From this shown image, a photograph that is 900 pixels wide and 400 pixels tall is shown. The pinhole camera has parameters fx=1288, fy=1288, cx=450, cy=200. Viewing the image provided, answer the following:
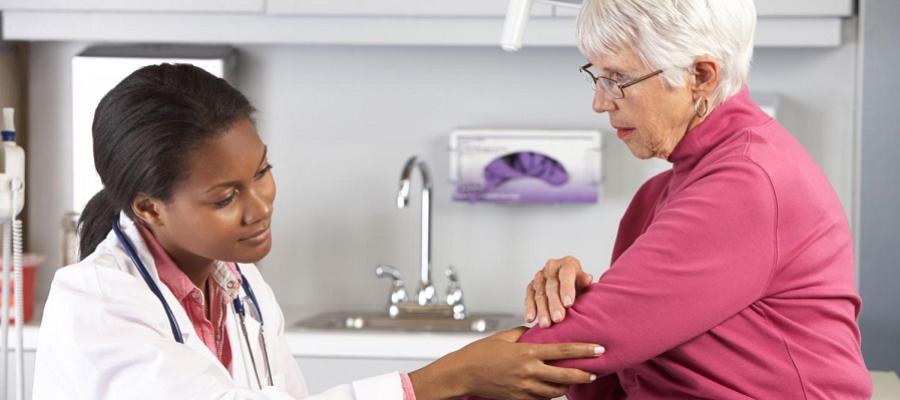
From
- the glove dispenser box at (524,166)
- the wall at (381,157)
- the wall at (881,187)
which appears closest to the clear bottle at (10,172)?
the wall at (381,157)

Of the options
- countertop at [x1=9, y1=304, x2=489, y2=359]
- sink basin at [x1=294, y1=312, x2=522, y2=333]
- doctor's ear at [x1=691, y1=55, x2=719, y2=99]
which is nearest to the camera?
doctor's ear at [x1=691, y1=55, x2=719, y2=99]

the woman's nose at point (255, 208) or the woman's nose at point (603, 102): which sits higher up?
the woman's nose at point (603, 102)

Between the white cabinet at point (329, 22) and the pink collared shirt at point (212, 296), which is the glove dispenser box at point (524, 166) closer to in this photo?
the white cabinet at point (329, 22)

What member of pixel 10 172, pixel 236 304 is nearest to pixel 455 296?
pixel 10 172

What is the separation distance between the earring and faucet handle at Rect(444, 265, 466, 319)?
175 cm

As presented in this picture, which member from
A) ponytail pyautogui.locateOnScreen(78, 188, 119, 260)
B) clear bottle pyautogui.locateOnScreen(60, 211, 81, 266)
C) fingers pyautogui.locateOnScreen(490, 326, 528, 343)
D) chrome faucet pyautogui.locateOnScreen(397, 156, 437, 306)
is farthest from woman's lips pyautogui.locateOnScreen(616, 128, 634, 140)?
clear bottle pyautogui.locateOnScreen(60, 211, 81, 266)

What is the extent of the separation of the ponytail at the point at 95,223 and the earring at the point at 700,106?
73 cm

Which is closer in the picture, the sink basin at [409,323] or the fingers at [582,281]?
the fingers at [582,281]

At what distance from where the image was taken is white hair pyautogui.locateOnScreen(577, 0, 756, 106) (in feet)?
4.76

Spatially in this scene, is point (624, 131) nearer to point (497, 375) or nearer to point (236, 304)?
point (497, 375)

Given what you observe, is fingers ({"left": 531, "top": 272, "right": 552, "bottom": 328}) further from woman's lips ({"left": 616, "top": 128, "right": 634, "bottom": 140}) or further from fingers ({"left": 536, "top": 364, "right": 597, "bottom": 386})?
woman's lips ({"left": 616, "top": 128, "right": 634, "bottom": 140})

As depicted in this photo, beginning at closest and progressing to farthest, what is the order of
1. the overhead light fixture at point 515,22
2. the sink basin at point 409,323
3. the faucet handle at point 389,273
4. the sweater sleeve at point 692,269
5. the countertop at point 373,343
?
the sweater sleeve at point 692,269 → the overhead light fixture at point 515,22 → the countertop at point 373,343 → the sink basin at point 409,323 → the faucet handle at point 389,273

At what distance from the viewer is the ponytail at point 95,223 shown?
5.31ft

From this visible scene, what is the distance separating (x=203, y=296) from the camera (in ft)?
5.32
